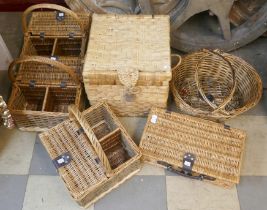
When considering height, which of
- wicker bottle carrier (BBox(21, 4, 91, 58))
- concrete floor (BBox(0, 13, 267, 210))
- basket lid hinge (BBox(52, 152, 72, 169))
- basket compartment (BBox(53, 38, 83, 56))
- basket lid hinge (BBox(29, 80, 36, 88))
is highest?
wicker bottle carrier (BBox(21, 4, 91, 58))

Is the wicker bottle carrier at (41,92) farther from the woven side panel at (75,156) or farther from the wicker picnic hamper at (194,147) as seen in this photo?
the wicker picnic hamper at (194,147)

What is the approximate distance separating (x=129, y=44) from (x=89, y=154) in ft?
1.84

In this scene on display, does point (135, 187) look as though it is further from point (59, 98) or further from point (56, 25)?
point (56, 25)

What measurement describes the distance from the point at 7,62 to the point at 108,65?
733 millimetres

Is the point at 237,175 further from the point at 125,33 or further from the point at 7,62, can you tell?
the point at 7,62

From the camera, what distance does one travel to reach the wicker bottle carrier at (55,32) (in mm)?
1848

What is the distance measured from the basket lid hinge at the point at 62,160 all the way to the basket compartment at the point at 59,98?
30 centimetres

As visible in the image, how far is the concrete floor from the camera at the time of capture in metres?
1.57

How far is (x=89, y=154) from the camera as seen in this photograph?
155cm

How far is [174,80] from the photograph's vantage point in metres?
1.86

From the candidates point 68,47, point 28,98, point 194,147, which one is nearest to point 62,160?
point 28,98

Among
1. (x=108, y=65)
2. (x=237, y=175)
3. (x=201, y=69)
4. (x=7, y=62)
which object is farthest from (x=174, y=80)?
(x=7, y=62)

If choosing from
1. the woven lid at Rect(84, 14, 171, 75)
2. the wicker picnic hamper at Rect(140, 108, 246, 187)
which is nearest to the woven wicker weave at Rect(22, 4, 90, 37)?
the woven lid at Rect(84, 14, 171, 75)

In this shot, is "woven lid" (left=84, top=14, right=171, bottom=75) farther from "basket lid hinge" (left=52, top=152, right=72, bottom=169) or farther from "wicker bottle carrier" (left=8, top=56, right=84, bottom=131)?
A: "basket lid hinge" (left=52, top=152, right=72, bottom=169)
